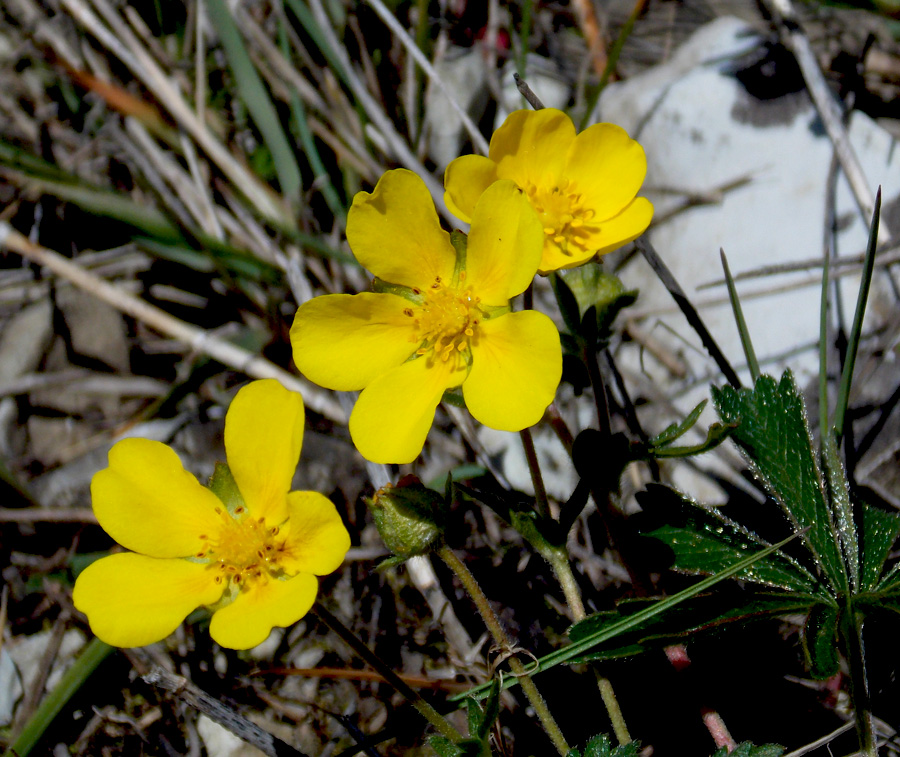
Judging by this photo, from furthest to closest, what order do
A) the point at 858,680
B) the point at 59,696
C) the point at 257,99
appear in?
the point at 257,99 < the point at 59,696 < the point at 858,680

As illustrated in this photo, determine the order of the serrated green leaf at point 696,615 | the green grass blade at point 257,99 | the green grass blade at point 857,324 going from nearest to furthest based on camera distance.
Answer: the serrated green leaf at point 696,615
the green grass blade at point 857,324
the green grass blade at point 257,99

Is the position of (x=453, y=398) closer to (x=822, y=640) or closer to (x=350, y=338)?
(x=350, y=338)

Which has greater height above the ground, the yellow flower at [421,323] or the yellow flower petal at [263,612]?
the yellow flower at [421,323]

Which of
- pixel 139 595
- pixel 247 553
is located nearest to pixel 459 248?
pixel 247 553

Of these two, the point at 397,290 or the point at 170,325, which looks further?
the point at 170,325

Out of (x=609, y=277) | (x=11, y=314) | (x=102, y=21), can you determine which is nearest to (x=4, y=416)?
(x=11, y=314)

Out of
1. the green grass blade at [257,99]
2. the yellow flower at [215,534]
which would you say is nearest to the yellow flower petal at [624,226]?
the yellow flower at [215,534]

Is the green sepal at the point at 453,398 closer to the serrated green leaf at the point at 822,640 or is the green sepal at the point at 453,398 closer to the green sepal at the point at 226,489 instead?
the green sepal at the point at 226,489

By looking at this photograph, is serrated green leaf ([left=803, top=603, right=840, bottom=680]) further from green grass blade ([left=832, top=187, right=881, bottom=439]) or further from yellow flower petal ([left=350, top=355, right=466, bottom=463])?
yellow flower petal ([left=350, top=355, right=466, bottom=463])
